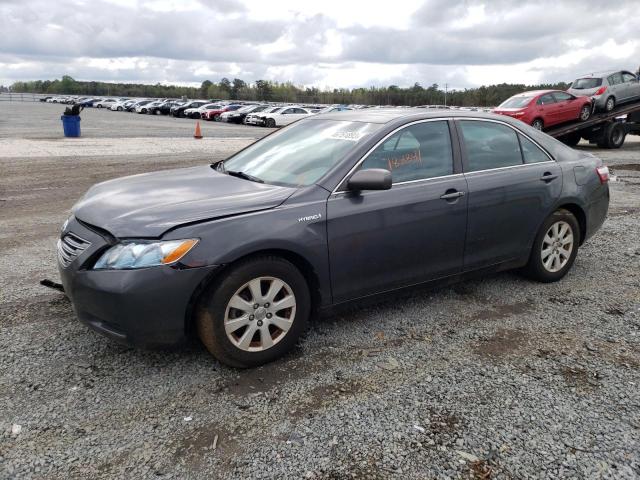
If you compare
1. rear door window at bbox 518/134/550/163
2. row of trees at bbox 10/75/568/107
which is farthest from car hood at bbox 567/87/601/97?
row of trees at bbox 10/75/568/107

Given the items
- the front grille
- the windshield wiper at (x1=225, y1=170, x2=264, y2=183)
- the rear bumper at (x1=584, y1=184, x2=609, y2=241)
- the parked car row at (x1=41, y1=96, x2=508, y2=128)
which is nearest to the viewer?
the front grille

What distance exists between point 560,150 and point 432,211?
6.08 ft

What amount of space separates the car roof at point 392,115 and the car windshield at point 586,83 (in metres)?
15.5

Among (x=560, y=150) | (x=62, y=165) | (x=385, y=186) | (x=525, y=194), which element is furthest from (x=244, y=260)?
(x=62, y=165)

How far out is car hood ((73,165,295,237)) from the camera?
318cm

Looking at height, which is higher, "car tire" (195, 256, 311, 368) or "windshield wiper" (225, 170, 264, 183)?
"windshield wiper" (225, 170, 264, 183)

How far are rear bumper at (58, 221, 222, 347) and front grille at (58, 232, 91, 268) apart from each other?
0.07 meters

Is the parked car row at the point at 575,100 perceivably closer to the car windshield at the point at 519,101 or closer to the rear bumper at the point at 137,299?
the car windshield at the point at 519,101

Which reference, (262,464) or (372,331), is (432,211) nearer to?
(372,331)

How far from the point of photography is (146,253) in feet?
10.1

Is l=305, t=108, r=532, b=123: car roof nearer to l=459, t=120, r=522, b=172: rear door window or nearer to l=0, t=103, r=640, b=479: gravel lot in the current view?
l=459, t=120, r=522, b=172: rear door window

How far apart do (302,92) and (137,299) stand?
93.1 metres

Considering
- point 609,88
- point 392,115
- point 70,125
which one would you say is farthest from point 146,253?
point 70,125

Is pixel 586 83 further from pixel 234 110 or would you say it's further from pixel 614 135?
pixel 234 110
